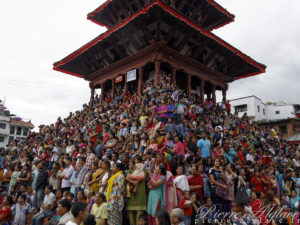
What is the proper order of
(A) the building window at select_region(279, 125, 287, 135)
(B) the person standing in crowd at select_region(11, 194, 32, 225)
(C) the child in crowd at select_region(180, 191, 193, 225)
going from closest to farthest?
1. (C) the child in crowd at select_region(180, 191, 193, 225)
2. (B) the person standing in crowd at select_region(11, 194, 32, 225)
3. (A) the building window at select_region(279, 125, 287, 135)

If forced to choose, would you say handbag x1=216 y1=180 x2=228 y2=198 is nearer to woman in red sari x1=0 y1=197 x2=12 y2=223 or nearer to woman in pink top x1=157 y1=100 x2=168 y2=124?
woman in pink top x1=157 y1=100 x2=168 y2=124

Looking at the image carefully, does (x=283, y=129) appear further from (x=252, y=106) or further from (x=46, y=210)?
(x=46, y=210)

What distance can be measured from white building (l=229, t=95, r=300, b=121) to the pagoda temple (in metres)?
19.8

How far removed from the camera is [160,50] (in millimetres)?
15430

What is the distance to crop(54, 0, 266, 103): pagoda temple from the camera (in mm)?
15195

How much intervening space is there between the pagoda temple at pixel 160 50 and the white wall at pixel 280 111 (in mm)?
24220

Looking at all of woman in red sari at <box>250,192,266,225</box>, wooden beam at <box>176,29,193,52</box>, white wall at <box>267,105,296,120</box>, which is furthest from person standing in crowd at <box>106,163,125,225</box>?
white wall at <box>267,105,296,120</box>

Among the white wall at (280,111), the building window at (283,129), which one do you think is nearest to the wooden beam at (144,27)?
the building window at (283,129)

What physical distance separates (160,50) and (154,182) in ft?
38.2

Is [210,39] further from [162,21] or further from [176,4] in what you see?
[176,4]

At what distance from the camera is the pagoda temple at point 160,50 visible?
15195mm

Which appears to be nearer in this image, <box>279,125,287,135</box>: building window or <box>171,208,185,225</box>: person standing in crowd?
<box>171,208,185,225</box>: person standing in crowd

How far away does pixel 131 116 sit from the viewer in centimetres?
1141

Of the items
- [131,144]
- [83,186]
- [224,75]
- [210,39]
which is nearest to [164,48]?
[210,39]
